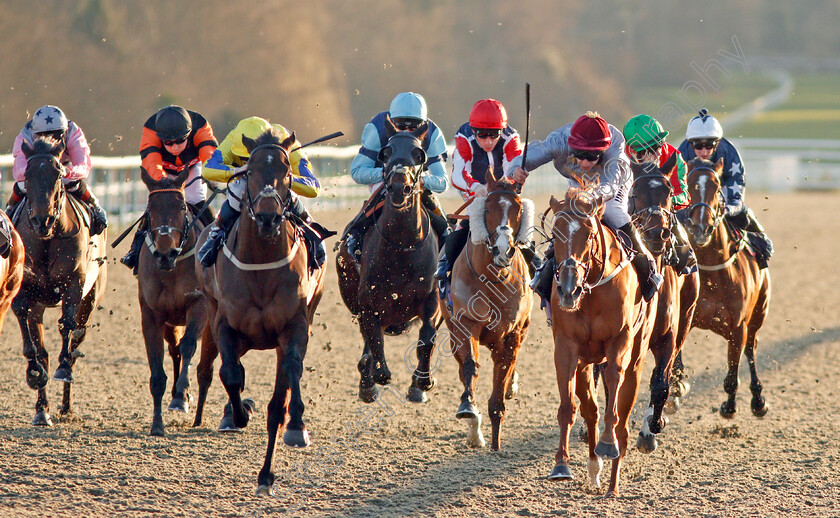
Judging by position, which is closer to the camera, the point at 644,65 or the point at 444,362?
the point at 444,362

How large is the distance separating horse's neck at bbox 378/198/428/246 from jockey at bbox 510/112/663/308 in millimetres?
936

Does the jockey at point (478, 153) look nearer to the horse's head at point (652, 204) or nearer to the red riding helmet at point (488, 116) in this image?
the red riding helmet at point (488, 116)

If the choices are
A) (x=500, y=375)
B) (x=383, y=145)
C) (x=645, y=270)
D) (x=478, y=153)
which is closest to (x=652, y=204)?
(x=645, y=270)

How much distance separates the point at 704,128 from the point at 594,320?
303 cm

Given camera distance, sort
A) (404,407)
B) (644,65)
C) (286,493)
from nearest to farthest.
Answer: (286,493) < (404,407) < (644,65)

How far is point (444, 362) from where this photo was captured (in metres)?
9.98

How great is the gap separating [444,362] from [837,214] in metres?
19.0

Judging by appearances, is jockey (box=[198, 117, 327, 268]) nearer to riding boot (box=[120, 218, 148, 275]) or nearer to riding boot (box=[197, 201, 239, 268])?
riding boot (box=[197, 201, 239, 268])

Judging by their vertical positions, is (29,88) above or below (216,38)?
below

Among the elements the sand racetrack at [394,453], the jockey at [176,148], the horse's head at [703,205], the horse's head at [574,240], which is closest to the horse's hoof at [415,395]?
the sand racetrack at [394,453]

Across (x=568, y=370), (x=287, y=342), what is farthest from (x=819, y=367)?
(x=287, y=342)

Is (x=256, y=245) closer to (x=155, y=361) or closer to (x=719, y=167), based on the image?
(x=155, y=361)

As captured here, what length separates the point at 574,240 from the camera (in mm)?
5152

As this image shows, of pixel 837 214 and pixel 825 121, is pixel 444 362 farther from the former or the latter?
pixel 825 121
